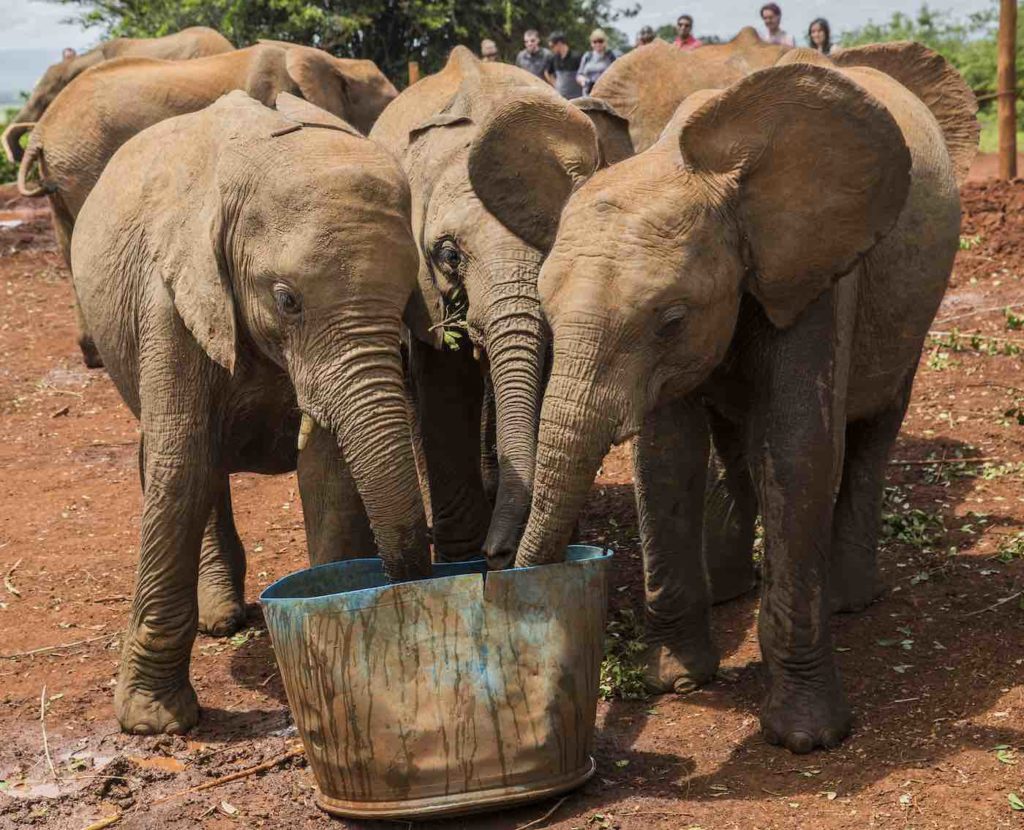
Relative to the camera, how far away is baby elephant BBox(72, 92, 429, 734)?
4633 millimetres

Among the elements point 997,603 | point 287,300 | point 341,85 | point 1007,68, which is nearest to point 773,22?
point 1007,68

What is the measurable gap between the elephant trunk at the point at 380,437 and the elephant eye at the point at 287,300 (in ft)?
0.67

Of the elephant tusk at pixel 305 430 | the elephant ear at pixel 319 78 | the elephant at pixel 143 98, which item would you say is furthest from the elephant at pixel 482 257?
the elephant at pixel 143 98

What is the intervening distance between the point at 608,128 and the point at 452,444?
1.45 metres

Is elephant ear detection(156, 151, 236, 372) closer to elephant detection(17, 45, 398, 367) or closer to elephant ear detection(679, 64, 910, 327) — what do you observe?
elephant ear detection(679, 64, 910, 327)

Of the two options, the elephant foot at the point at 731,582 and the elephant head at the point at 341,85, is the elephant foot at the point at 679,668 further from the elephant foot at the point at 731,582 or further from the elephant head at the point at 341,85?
the elephant head at the point at 341,85

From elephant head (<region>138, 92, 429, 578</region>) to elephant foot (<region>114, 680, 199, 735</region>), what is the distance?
1282 millimetres

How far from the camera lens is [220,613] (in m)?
6.59

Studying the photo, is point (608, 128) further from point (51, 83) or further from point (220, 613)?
point (51, 83)

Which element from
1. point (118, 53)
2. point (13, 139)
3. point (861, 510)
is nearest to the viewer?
point (861, 510)

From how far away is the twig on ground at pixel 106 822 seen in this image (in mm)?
4793

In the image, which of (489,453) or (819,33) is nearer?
(489,453)

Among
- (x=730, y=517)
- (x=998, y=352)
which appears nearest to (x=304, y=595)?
(x=730, y=517)

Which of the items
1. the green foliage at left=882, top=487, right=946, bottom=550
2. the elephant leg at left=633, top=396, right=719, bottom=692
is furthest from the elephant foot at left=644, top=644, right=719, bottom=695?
the green foliage at left=882, top=487, right=946, bottom=550
